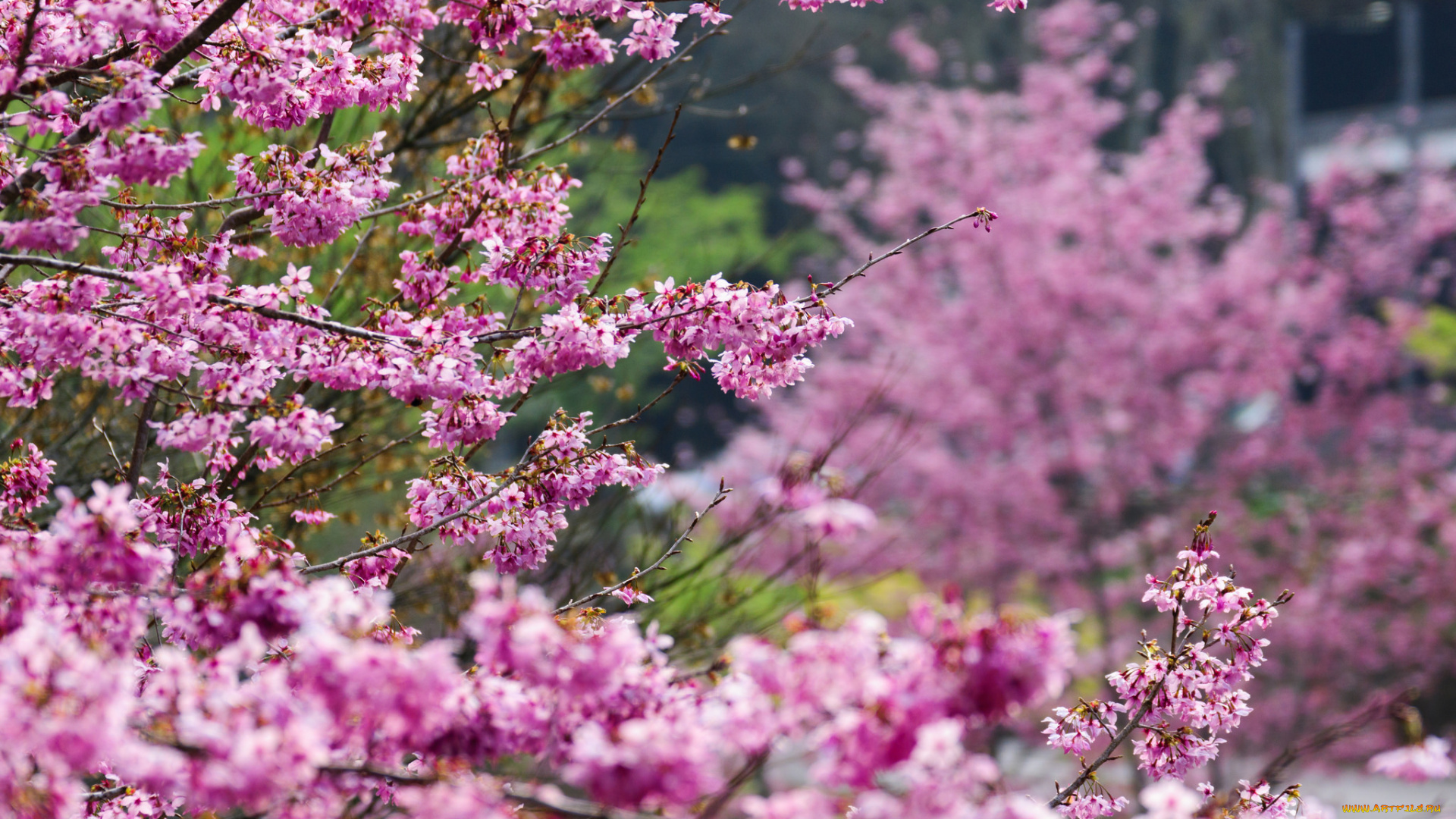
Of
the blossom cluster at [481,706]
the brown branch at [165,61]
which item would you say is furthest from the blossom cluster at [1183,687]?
the brown branch at [165,61]

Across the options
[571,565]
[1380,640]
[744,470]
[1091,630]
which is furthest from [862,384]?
[571,565]

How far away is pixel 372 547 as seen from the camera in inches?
127

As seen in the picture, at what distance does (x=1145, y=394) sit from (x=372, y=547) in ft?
37.0

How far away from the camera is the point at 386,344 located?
3.07 metres

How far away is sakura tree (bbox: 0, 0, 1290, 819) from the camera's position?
184 cm

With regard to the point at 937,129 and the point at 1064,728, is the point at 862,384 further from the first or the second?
the point at 1064,728

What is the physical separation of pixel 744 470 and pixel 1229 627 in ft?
42.2

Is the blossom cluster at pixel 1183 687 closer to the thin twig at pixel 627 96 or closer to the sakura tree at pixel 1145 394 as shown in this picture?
the thin twig at pixel 627 96

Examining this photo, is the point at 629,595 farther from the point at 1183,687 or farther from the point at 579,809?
the point at 1183,687

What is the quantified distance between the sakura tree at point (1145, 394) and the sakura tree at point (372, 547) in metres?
8.36

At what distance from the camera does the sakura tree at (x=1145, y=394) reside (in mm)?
12023

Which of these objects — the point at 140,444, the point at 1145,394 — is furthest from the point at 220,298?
the point at 1145,394

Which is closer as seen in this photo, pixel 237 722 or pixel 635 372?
pixel 237 722

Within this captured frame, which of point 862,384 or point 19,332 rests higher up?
point 862,384
